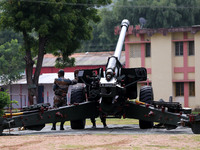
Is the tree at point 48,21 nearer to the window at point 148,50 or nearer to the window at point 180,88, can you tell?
the window at point 148,50

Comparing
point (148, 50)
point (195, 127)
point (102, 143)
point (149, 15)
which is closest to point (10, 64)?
point (149, 15)

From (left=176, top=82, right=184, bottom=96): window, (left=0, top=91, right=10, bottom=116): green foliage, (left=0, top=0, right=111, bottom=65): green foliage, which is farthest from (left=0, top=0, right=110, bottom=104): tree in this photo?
(left=0, top=91, right=10, bottom=116): green foliage

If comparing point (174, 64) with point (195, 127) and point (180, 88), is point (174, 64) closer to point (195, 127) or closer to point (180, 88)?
point (180, 88)

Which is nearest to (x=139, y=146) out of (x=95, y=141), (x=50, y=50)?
(x=95, y=141)

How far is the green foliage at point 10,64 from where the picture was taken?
182 feet

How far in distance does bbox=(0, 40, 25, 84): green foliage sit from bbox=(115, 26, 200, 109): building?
1729 cm

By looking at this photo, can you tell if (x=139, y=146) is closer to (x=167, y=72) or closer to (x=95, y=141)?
(x=95, y=141)

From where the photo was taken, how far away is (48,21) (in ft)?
102

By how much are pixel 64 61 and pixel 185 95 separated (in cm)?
1097

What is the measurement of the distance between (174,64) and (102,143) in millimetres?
30841

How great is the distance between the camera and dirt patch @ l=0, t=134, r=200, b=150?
1068cm

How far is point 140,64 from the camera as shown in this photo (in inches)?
1698

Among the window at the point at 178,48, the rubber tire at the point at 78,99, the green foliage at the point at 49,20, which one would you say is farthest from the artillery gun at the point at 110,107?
the window at the point at 178,48

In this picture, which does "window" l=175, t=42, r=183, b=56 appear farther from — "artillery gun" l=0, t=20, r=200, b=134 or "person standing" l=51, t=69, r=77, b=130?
"person standing" l=51, t=69, r=77, b=130
